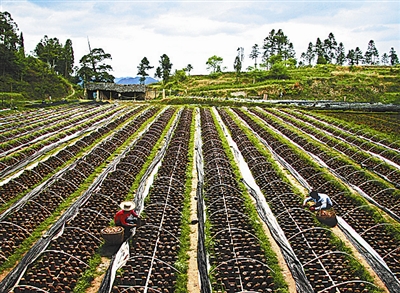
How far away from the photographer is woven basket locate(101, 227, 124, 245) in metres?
6.97

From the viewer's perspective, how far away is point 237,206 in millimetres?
9180

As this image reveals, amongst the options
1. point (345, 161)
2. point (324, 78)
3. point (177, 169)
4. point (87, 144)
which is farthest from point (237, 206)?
point (324, 78)

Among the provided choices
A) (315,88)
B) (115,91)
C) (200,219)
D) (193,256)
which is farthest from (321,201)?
(315,88)

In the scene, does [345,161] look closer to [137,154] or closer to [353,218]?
[353,218]

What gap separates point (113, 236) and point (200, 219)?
214cm

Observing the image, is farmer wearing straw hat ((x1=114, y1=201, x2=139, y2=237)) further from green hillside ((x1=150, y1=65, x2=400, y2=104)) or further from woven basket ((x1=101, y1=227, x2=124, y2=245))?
green hillside ((x1=150, y1=65, x2=400, y2=104))

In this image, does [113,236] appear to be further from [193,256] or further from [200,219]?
[200,219]

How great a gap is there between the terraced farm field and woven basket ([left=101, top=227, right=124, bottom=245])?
14 cm

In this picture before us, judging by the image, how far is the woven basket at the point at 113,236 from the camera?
274 inches

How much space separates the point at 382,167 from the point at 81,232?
11186 millimetres

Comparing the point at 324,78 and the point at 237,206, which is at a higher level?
the point at 324,78

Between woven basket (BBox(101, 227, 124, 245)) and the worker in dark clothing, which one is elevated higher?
the worker in dark clothing

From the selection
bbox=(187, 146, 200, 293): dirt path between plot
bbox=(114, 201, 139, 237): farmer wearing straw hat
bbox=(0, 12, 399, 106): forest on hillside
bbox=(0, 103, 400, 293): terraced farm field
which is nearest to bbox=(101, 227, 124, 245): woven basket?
bbox=(0, 103, 400, 293): terraced farm field

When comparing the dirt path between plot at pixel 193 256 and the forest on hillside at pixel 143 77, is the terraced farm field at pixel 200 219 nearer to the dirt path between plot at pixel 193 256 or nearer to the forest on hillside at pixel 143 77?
the dirt path between plot at pixel 193 256
